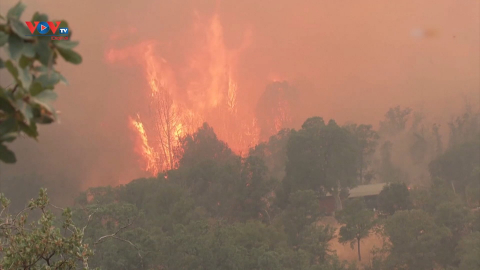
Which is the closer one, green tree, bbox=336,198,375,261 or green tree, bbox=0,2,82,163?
green tree, bbox=0,2,82,163

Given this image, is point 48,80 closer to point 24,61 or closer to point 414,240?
point 24,61

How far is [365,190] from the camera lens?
5519cm

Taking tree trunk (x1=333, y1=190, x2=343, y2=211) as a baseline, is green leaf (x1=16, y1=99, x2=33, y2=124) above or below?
below

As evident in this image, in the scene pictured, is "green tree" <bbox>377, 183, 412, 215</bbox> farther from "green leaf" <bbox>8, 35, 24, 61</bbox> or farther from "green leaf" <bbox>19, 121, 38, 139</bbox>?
"green leaf" <bbox>8, 35, 24, 61</bbox>

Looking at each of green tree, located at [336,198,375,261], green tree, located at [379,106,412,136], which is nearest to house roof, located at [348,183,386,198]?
green tree, located at [336,198,375,261]

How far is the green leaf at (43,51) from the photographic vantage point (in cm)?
231

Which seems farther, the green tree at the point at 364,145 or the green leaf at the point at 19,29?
the green tree at the point at 364,145

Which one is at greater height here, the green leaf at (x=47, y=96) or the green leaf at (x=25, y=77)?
the green leaf at (x=25, y=77)

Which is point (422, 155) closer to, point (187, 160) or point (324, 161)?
point (324, 161)

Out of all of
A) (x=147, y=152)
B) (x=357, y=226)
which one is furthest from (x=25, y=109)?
(x=147, y=152)

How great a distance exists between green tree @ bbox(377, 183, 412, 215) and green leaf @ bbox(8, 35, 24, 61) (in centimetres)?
4419

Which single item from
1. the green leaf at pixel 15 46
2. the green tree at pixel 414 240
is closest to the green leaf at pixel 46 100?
the green leaf at pixel 15 46

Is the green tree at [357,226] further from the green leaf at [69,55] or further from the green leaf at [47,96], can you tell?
the green leaf at [47,96]

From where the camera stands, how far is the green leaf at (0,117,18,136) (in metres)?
2.27
